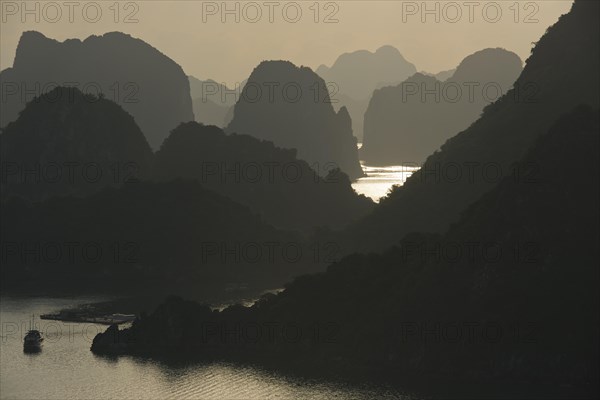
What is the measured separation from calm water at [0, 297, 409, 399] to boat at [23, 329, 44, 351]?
3.00ft

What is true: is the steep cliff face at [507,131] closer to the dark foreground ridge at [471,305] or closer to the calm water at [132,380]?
the dark foreground ridge at [471,305]

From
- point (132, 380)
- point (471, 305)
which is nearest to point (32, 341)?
point (132, 380)

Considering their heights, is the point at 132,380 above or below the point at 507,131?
below

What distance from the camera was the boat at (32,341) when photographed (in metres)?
133

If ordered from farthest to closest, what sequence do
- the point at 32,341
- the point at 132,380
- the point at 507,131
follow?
the point at 507,131
the point at 32,341
the point at 132,380

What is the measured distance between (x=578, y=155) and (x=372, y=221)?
7204 cm

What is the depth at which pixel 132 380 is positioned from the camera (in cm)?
11862

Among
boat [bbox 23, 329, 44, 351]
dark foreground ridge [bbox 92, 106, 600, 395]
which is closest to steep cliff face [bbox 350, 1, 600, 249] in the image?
dark foreground ridge [bbox 92, 106, 600, 395]

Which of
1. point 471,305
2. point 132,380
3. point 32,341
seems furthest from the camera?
point 32,341

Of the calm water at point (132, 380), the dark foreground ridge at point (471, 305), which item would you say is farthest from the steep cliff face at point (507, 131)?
the calm water at point (132, 380)

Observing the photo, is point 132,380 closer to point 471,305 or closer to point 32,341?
point 32,341

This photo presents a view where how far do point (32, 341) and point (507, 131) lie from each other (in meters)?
81.4

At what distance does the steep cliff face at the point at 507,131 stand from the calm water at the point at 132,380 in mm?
61305

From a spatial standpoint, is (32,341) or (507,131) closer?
(32,341)
